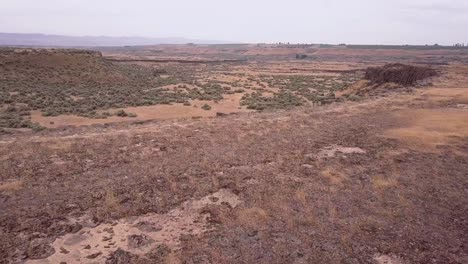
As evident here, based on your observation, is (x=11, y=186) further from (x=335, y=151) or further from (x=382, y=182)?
(x=335, y=151)

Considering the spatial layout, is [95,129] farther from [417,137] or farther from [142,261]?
[417,137]

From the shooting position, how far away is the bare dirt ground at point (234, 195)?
29.8 ft

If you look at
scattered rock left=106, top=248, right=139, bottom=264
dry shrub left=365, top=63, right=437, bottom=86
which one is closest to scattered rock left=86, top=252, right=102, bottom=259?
scattered rock left=106, top=248, right=139, bottom=264

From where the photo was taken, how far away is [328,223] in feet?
34.0

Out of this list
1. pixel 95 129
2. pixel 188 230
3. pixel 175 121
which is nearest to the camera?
pixel 188 230

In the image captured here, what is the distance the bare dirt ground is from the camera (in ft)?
29.8

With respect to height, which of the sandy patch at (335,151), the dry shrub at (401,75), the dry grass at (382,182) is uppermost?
the dry shrub at (401,75)

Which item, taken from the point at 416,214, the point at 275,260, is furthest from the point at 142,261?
the point at 416,214

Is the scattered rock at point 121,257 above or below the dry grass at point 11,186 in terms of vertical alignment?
below

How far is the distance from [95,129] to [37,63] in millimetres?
38282

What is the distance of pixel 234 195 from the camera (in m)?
12.2

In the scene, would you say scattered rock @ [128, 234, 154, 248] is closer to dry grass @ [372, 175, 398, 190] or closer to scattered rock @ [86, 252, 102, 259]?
scattered rock @ [86, 252, 102, 259]

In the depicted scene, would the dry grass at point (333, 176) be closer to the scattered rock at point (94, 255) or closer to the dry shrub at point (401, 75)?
the scattered rock at point (94, 255)

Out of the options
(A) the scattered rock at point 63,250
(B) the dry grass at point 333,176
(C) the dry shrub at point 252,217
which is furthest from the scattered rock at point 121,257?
(B) the dry grass at point 333,176
